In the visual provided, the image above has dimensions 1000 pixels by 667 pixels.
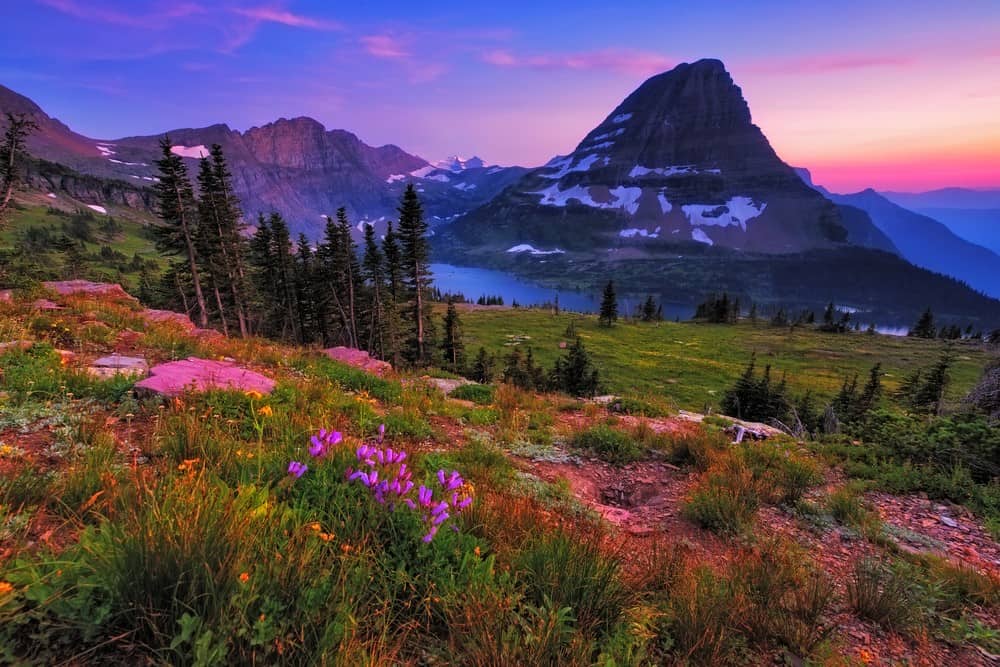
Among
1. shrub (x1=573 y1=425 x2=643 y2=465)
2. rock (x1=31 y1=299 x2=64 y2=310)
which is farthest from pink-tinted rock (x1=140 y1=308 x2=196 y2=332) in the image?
shrub (x1=573 y1=425 x2=643 y2=465)

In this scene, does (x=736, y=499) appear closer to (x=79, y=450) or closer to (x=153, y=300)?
(x=79, y=450)

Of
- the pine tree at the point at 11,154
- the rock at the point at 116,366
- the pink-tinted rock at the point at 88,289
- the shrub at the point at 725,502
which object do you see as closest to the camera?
the shrub at the point at 725,502

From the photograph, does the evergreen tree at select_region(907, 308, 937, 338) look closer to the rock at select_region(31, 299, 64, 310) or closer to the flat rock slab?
the flat rock slab

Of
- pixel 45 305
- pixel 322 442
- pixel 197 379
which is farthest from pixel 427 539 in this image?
pixel 45 305

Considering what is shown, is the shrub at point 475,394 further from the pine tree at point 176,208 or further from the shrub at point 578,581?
the pine tree at point 176,208

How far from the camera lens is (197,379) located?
5.52 metres

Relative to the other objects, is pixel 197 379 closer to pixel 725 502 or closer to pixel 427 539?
pixel 427 539

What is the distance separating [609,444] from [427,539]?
5.62m

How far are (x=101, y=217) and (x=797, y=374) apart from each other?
793 ft

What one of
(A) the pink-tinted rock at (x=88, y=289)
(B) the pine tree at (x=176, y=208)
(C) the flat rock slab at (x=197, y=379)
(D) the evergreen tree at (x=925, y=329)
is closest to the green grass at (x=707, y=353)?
(D) the evergreen tree at (x=925, y=329)

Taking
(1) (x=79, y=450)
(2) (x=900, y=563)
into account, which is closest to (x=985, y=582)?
(2) (x=900, y=563)

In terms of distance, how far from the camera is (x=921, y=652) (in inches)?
Answer: 121

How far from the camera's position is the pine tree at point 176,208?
30.2 metres

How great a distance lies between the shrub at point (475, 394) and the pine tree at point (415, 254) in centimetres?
2464
